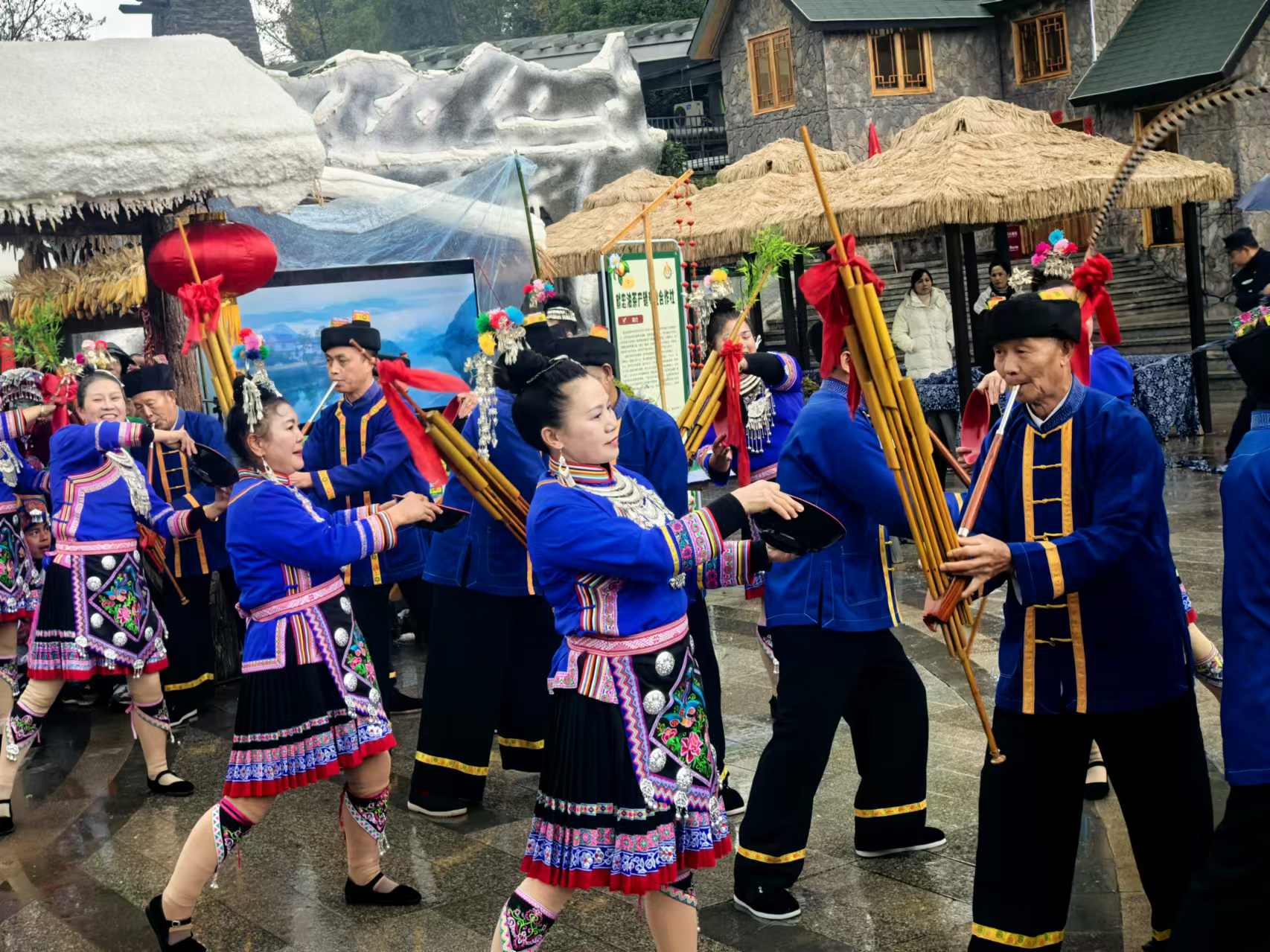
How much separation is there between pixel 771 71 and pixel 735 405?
73.1ft

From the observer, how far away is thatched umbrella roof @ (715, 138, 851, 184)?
16219 millimetres

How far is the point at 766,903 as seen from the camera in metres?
4.03

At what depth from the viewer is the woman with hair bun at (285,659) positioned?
402 centimetres

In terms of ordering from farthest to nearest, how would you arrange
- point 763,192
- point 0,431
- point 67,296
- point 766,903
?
1. point 763,192
2. point 67,296
3. point 0,431
4. point 766,903

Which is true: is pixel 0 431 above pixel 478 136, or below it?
below

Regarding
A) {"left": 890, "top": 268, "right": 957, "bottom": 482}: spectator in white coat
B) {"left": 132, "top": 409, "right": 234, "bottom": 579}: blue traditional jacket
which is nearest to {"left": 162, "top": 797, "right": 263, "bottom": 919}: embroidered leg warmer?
{"left": 132, "top": 409, "right": 234, "bottom": 579}: blue traditional jacket

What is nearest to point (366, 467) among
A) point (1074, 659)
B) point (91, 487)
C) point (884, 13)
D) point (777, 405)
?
point (91, 487)

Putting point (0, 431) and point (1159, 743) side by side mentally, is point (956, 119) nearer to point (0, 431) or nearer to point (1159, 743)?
point (0, 431)

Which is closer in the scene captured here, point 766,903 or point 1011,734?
point 1011,734

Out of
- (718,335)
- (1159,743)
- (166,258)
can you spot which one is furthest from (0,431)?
(1159,743)

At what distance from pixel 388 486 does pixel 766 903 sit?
2.80m

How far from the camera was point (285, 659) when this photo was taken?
13.6 feet

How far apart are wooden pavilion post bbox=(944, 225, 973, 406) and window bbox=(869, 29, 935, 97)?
12949 mm

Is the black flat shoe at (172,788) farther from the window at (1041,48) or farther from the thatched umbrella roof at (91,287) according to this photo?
the window at (1041,48)
